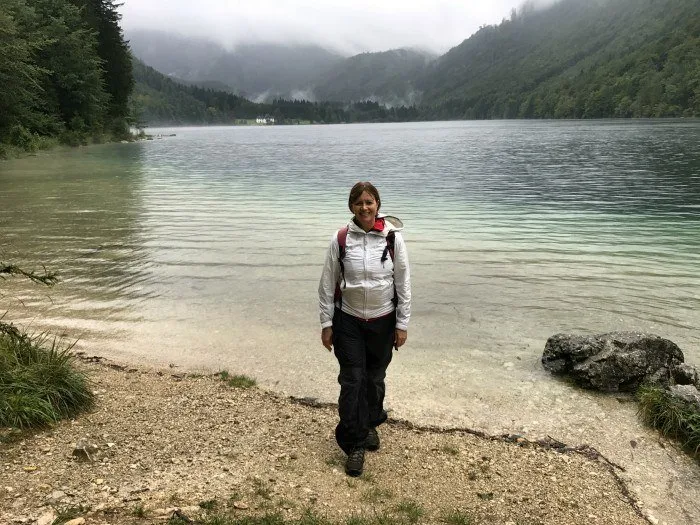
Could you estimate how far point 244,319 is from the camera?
995 cm

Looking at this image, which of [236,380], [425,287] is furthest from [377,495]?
[425,287]

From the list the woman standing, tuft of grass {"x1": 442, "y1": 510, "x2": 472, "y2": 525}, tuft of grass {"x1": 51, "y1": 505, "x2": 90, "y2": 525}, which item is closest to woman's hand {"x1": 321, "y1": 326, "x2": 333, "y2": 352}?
the woman standing

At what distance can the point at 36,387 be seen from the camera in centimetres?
562

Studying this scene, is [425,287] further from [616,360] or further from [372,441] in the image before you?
[372,441]

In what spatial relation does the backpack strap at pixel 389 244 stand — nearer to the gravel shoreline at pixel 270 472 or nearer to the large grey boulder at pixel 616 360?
the gravel shoreline at pixel 270 472

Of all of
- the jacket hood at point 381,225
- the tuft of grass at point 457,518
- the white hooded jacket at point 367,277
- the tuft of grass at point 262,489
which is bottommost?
the tuft of grass at point 457,518

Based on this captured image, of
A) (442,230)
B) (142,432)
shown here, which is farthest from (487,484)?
(442,230)

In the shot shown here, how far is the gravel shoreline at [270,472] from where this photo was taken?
433 centimetres

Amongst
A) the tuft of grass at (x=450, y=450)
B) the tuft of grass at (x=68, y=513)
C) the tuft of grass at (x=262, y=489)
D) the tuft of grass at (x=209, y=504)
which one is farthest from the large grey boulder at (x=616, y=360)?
the tuft of grass at (x=68, y=513)

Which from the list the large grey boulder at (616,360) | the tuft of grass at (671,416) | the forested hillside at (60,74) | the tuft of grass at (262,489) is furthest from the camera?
the forested hillside at (60,74)

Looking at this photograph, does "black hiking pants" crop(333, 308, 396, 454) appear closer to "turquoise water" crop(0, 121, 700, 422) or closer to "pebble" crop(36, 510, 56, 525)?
"turquoise water" crop(0, 121, 700, 422)

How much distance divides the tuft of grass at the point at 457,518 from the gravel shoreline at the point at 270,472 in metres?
0.04

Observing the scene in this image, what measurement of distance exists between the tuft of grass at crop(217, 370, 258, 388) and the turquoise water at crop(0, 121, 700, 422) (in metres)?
0.30

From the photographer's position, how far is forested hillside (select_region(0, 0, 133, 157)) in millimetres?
38625
